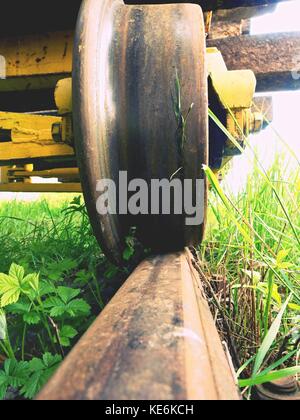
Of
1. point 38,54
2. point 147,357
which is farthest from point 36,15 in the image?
point 147,357

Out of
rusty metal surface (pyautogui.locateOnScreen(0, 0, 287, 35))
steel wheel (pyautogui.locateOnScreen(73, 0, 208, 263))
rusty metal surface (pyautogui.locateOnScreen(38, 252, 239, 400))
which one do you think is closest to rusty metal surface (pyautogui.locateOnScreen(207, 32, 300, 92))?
rusty metal surface (pyautogui.locateOnScreen(0, 0, 287, 35))

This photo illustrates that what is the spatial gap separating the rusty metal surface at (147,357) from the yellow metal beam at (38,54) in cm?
154

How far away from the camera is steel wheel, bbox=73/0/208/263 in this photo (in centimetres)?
103

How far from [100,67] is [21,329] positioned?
764mm

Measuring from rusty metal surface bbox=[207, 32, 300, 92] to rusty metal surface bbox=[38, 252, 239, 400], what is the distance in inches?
67.0

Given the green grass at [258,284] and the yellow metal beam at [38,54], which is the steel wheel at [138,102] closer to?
the green grass at [258,284]

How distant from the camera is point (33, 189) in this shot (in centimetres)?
404

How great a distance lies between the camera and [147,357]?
1.48 feet

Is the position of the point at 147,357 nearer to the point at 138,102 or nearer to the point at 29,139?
the point at 138,102

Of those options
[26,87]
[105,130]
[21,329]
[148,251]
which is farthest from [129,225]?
[26,87]

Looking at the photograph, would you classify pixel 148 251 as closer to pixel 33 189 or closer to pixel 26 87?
pixel 26 87

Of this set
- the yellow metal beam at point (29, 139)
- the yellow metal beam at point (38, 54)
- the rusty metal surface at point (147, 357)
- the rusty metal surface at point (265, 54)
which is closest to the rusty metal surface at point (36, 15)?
the yellow metal beam at point (38, 54)

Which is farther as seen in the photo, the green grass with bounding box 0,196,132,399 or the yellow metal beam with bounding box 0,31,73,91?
the yellow metal beam with bounding box 0,31,73,91

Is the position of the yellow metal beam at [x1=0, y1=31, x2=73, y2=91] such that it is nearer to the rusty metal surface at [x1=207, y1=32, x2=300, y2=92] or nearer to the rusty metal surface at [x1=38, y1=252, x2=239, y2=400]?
the rusty metal surface at [x1=207, y1=32, x2=300, y2=92]
